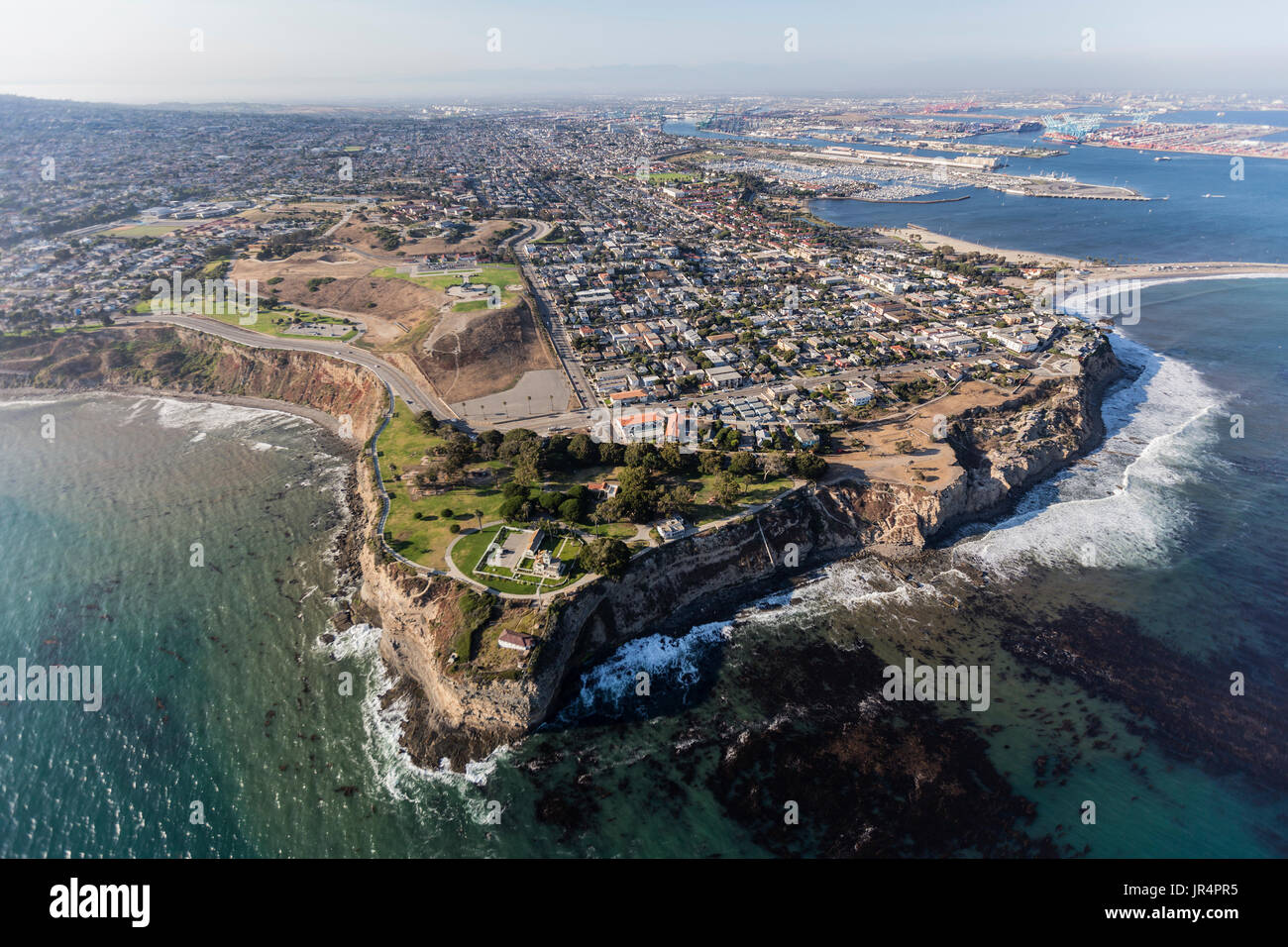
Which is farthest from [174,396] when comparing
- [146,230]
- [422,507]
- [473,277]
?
[146,230]

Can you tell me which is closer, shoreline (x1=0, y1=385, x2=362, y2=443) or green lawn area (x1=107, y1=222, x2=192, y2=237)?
shoreline (x1=0, y1=385, x2=362, y2=443)

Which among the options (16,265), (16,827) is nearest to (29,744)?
(16,827)

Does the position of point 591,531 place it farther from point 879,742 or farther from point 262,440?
point 262,440

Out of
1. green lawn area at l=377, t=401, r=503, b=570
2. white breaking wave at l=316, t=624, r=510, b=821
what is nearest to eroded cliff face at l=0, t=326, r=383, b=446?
green lawn area at l=377, t=401, r=503, b=570

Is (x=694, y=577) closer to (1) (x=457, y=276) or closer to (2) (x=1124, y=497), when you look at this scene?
(2) (x=1124, y=497)

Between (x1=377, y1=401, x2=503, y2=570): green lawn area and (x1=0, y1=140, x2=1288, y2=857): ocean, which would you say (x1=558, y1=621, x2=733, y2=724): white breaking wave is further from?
(x1=377, y1=401, x2=503, y2=570): green lawn area

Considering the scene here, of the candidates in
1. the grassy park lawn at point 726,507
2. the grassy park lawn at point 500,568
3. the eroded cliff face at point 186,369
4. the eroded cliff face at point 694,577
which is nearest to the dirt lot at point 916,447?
the eroded cliff face at point 694,577

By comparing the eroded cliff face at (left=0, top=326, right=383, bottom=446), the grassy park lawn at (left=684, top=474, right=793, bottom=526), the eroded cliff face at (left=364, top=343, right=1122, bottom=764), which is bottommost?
the eroded cliff face at (left=364, top=343, right=1122, bottom=764)
